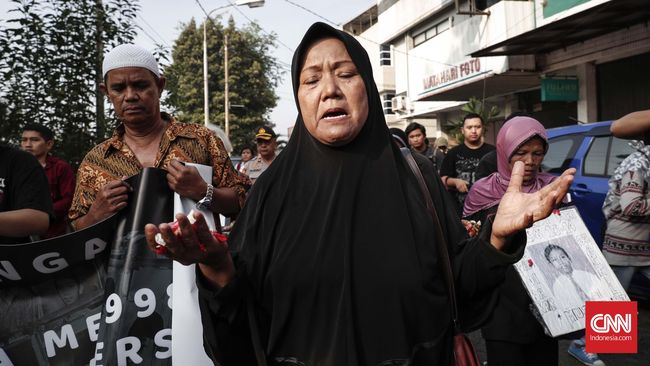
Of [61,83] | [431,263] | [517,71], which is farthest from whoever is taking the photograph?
[517,71]

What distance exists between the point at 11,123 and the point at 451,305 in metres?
5.03

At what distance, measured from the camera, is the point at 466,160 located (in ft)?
21.8

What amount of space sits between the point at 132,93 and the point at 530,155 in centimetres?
221

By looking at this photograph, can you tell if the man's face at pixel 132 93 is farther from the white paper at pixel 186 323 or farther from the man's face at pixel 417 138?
the man's face at pixel 417 138

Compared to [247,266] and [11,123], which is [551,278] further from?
[11,123]

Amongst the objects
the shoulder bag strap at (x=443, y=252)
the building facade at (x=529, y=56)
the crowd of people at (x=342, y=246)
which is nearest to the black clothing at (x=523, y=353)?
the crowd of people at (x=342, y=246)

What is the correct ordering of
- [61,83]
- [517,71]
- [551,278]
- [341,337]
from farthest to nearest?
[517,71]
[61,83]
[551,278]
[341,337]

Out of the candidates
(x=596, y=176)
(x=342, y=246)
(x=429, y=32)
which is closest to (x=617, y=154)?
(x=596, y=176)

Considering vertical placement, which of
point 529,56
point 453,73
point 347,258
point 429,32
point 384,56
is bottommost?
point 347,258

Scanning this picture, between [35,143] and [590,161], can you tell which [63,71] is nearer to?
[35,143]

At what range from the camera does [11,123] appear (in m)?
5.52

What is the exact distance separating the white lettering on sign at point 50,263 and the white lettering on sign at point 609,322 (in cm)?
253

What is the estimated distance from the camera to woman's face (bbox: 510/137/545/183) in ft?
11.1

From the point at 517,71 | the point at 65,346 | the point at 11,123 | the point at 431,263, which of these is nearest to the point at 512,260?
the point at 431,263
